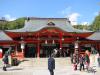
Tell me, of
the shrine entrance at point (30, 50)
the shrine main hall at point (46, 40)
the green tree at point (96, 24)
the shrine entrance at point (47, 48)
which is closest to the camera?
the shrine main hall at point (46, 40)

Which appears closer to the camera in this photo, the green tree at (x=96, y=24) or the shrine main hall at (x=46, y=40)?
the shrine main hall at (x=46, y=40)

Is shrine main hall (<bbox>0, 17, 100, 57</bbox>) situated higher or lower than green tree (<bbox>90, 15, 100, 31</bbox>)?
lower

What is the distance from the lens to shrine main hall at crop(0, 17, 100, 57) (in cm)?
4647

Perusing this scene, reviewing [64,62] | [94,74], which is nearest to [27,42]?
[64,62]

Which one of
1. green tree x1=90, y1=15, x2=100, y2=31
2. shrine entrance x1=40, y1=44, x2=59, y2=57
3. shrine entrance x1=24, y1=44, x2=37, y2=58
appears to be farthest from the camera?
green tree x1=90, y1=15, x2=100, y2=31

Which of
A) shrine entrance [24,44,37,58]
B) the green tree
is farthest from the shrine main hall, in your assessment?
the green tree

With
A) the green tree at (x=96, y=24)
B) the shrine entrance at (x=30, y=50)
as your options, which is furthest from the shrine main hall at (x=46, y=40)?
the green tree at (x=96, y=24)

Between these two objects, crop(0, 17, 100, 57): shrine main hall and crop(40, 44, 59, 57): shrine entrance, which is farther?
crop(40, 44, 59, 57): shrine entrance

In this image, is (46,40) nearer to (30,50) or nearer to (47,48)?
(47,48)

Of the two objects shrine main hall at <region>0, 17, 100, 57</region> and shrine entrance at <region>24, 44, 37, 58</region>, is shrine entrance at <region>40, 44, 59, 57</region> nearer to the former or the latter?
shrine main hall at <region>0, 17, 100, 57</region>

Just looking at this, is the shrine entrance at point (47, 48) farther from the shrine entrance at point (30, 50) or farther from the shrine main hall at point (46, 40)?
the shrine entrance at point (30, 50)

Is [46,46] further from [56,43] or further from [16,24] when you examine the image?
[16,24]

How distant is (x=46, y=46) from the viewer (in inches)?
1991

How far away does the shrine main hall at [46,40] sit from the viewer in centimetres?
4647
